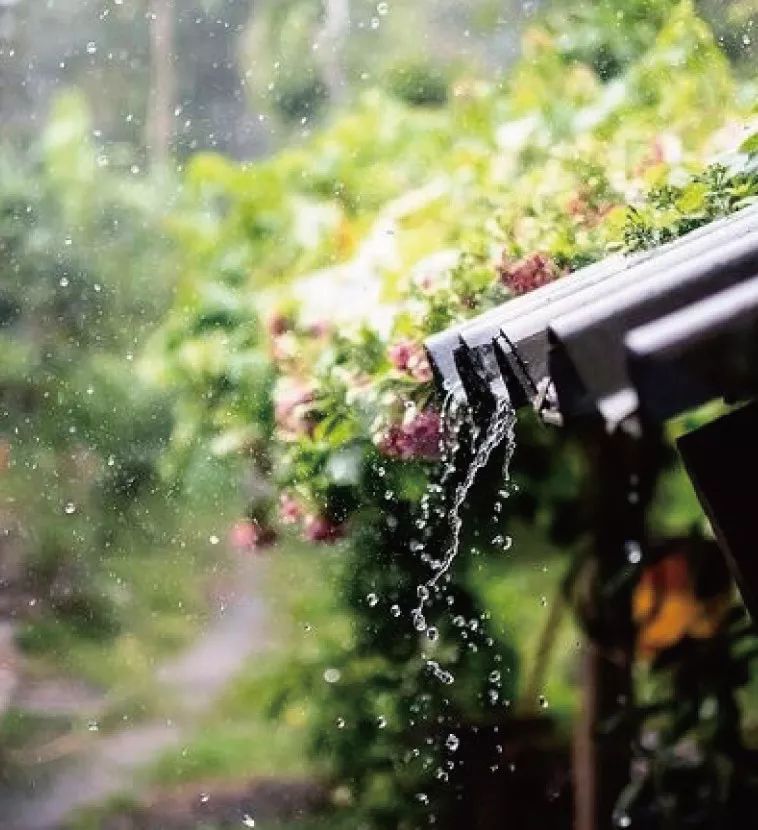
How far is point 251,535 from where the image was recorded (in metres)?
1.43

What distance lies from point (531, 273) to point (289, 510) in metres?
0.41

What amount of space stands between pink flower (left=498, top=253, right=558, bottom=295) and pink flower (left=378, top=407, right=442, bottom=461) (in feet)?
0.58

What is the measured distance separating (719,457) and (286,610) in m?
0.79

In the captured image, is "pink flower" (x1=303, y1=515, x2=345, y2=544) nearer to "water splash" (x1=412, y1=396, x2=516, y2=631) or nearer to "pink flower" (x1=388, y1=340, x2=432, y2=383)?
"water splash" (x1=412, y1=396, x2=516, y2=631)

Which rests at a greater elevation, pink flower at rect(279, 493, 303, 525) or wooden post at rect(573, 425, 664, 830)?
pink flower at rect(279, 493, 303, 525)

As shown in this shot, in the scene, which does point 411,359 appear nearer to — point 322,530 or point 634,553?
point 322,530

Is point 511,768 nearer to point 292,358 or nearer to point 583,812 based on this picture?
point 583,812

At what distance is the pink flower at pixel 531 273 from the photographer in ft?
4.40

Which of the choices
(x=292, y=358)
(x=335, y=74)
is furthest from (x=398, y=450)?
(x=335, y=74)

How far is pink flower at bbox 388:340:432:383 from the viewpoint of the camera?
1347mm

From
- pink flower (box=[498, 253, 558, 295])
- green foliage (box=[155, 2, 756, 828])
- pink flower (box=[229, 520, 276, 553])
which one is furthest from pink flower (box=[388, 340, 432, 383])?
pink flower (box=[229, 520, 276, 553])

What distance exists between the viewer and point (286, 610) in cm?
145

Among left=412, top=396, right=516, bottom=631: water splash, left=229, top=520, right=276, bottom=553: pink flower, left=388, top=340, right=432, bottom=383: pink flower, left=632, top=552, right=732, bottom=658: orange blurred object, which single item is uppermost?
left=388, top=340, right=432, bottom=383: pink flower

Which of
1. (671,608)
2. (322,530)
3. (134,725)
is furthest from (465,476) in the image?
(134,725)
